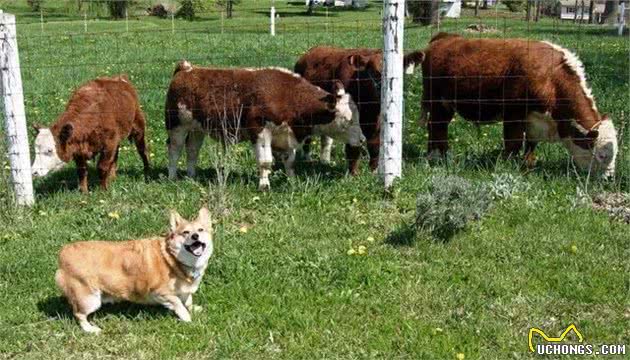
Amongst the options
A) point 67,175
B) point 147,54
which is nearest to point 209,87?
point 67,175

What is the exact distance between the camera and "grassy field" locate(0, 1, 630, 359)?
5.36m

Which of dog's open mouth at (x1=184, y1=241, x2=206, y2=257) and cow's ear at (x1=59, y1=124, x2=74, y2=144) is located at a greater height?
cow's ear at (x1=59, y1=124, x2=74, y2=144)

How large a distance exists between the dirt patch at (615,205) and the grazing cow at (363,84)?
282 cm

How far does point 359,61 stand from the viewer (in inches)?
395

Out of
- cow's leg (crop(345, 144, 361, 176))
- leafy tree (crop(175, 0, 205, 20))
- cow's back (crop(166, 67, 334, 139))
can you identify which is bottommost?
cow's leg (crop(345, 144, 361, 176))

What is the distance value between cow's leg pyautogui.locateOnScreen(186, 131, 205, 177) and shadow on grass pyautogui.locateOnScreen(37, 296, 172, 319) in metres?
3.86

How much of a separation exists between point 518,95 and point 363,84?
6.49 ft

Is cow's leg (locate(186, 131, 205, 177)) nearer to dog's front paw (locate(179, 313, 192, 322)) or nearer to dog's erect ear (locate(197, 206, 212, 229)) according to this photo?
dog's erect ear (locate(197, 206, 212, 229))

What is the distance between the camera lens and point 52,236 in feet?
23.7

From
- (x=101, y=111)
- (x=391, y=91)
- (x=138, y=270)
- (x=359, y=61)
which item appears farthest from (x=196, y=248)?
(x=359, y=61)

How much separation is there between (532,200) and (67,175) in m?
5.94

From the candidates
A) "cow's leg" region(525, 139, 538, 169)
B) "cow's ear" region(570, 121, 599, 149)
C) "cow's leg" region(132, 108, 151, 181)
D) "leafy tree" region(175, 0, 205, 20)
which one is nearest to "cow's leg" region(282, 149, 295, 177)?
"cow's leg" region(132, 108, 151, 181)

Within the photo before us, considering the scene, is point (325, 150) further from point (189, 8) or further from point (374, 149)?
point (189, 8)

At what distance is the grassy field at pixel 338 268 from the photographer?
536cm
